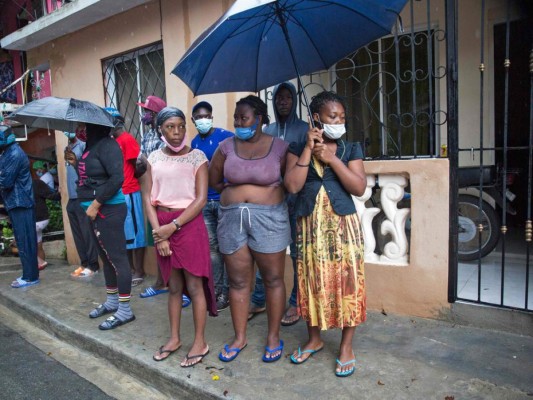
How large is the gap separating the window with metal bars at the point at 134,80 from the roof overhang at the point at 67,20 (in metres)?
0.52

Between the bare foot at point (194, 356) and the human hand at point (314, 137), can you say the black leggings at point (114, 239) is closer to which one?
the bare foot at point (194, 356)

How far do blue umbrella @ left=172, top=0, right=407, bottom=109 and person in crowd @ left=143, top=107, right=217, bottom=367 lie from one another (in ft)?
1.41

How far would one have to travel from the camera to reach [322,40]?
3314mm

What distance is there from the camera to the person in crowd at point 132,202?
503cm

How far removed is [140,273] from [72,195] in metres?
1.54

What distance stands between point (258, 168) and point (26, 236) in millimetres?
3766

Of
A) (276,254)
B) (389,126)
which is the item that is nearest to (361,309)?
(276,254)

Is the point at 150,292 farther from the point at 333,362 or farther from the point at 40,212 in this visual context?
the point at 40,212

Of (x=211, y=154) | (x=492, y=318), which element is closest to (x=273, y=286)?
(x=211, y=154)

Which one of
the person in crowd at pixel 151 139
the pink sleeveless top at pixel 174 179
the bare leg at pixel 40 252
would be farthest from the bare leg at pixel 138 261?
the pink sleeveless top at pixel 174 179

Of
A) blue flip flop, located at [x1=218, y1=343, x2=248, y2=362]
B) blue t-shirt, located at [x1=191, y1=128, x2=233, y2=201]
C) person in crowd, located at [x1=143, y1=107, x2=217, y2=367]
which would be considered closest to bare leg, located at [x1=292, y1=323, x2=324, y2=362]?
blue flip flop, located at [x1=218, y1=343, x2=248, y2=362]

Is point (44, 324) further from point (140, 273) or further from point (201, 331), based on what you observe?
point (201, 331)

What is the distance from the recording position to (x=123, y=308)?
4.10 m

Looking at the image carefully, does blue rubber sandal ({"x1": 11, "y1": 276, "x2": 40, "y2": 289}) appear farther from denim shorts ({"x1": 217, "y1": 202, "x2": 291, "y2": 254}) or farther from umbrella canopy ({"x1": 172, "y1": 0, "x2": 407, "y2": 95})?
umbrella canopy ({"x1": 172, "y1": 0, "x2": 407, "y2": 95})
